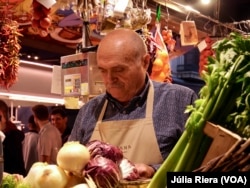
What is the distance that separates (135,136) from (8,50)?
169 centimetres

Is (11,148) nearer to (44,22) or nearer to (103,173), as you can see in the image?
(44,22)

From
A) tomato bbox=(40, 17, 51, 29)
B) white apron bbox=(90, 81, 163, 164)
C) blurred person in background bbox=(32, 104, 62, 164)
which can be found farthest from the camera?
blurred person in background bbox=(32, 104, 62, 164)

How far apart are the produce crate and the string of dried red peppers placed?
2.64 m

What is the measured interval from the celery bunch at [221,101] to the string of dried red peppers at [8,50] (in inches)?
101

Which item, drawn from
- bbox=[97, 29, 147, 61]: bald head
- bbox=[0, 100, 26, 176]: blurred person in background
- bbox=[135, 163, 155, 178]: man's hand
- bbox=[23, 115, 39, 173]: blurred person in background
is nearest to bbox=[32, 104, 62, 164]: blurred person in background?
bbox=[23, 115, 39, 173]: blurred person in background

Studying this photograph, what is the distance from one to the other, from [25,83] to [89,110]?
234 inches

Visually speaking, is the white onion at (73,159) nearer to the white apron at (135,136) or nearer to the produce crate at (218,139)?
the produce crate at (218,139)

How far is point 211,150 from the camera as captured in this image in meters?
0.95

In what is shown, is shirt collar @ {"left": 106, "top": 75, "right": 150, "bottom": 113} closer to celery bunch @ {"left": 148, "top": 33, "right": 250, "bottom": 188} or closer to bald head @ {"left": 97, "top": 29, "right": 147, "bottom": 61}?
bald head @ {"left": 97, "top": 29, "right": 147, "bottom": 61}

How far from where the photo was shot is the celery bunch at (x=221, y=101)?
954 mm

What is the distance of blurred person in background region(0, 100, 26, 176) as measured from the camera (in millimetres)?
4570

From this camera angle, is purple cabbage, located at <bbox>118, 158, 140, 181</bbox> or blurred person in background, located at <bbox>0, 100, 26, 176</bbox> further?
blurred person in background, located at <bbox>0, 100, 26, 176</bbox>

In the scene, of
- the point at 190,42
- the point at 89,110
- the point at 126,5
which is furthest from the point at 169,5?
the point at 89,110

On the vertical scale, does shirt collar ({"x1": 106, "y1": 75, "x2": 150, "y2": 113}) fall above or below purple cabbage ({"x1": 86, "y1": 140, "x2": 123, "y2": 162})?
above
